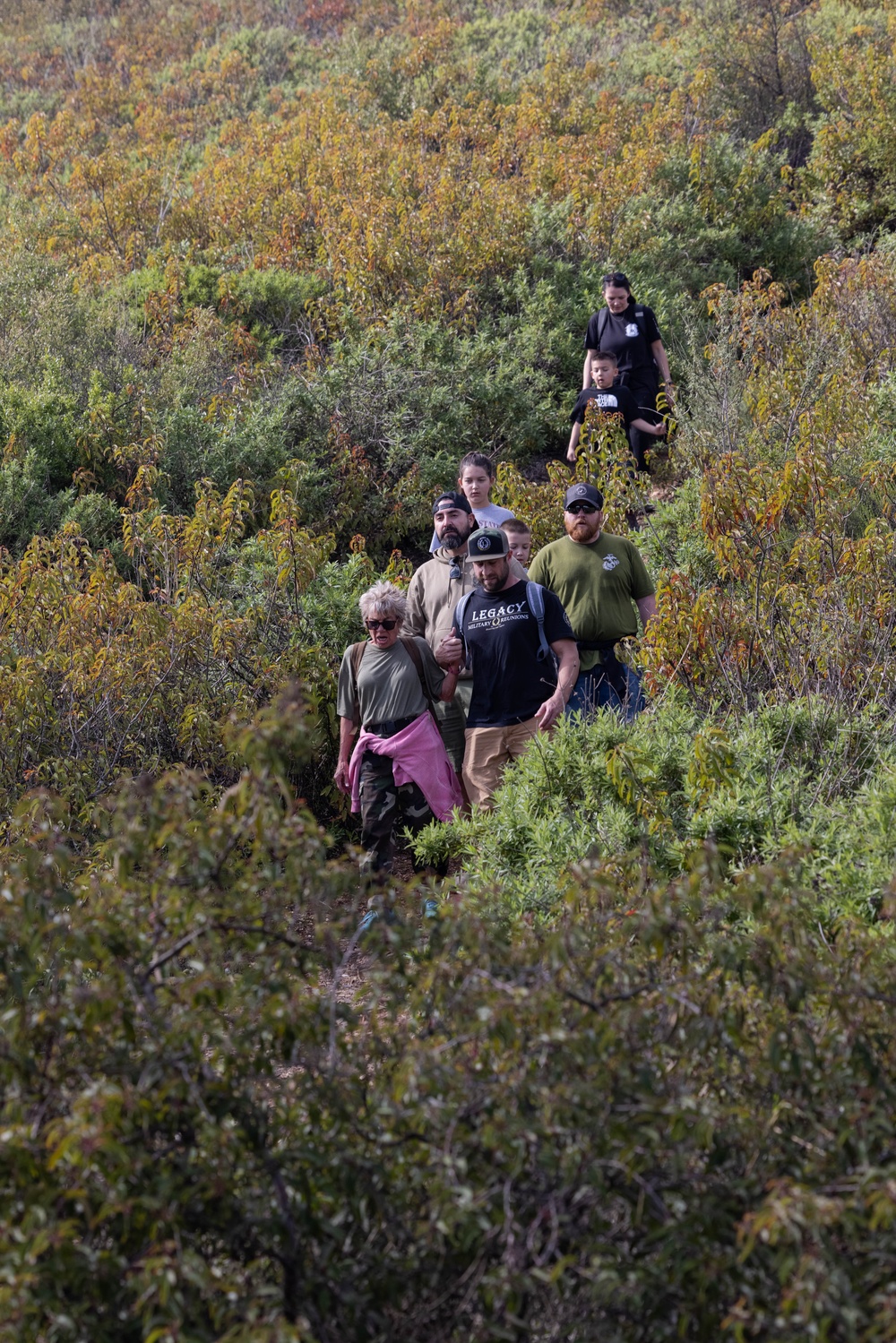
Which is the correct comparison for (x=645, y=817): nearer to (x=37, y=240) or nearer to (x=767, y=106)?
(x=37, y=240)

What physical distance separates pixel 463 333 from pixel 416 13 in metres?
12.9

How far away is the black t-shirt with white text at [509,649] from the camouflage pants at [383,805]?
497 mm

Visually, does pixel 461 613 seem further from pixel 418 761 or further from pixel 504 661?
pixel 418 761

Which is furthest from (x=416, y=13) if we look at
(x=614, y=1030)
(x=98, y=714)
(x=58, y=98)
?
(x=614, y=1030)

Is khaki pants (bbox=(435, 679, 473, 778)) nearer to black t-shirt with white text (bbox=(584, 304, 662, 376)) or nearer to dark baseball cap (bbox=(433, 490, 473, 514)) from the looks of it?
dark baseball cap (bbox=(433, 490, 473, 514))

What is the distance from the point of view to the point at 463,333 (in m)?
11.5

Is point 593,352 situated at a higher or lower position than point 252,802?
lower

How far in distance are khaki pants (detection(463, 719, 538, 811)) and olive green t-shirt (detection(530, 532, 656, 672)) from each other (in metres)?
0.55

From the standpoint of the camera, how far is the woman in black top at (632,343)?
9164 mm

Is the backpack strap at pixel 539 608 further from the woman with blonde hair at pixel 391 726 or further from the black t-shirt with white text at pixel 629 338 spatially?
the black t-shirt with white text at pixel 629 338

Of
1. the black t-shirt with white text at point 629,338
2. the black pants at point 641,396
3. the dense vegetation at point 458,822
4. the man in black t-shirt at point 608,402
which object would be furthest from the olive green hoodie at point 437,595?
the black t-shirt with white text at point 629,338

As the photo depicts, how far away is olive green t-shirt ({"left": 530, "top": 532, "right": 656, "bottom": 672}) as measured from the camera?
6020mm

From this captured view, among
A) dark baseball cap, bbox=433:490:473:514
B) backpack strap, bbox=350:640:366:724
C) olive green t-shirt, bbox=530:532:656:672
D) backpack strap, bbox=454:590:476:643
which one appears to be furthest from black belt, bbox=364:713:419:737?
dark baseball cap, bbox=433:490:473:514

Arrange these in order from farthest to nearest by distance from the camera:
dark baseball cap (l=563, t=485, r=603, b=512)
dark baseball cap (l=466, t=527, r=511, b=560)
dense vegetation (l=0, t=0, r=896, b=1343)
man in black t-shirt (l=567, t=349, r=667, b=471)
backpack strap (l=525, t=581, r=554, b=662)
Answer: man in black t-shirt (l=567, t=349, r=667, b=471) < dark baseball cap (l=563, t=485, r=603, b=512) < backpack strap (l=525, t=581, r=554, b=662) < dark baseball cap (l=466, t=527, r=511, b=560) < dense vegetation (l=0, t=0, r=896, b=1343)
